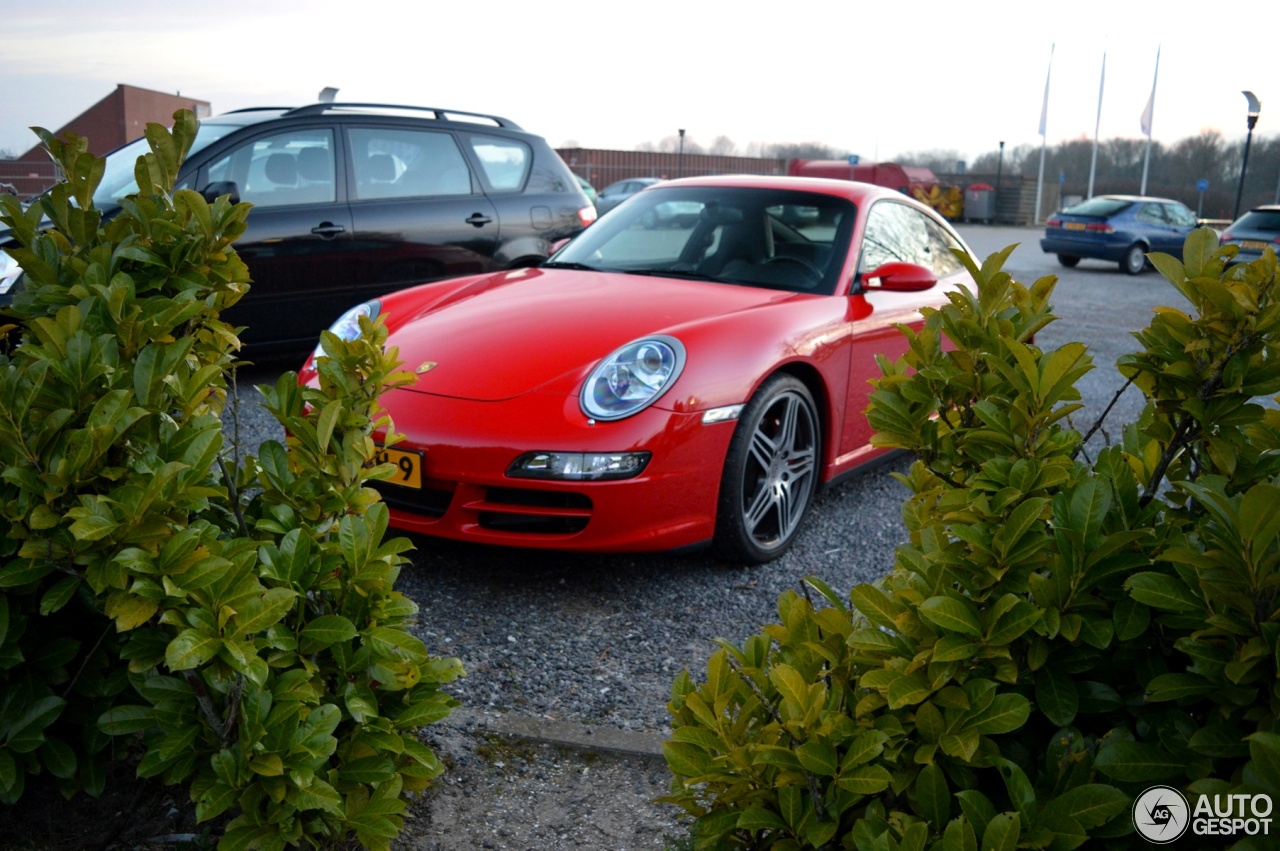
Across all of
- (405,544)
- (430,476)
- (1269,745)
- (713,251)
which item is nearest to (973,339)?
(1269,745)

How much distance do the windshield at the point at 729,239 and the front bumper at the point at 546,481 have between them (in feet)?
3.71

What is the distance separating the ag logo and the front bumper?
2145 millimetres

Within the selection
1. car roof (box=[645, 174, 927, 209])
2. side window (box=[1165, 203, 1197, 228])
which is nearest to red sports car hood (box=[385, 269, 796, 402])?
car roof (box=[645, 174, 927, 209])

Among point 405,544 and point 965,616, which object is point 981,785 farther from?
point 405,544

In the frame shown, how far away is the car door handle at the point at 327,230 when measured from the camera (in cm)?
650

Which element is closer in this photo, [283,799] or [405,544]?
[283,799]

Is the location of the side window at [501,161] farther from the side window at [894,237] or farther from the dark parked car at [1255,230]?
the dark parked car at [1255,230]

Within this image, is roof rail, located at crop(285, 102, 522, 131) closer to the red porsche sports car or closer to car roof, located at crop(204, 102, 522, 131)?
car roof, located at crop(204, 102, 522, 131)

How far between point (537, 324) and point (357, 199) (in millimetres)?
3517

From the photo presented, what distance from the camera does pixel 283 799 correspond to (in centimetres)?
177

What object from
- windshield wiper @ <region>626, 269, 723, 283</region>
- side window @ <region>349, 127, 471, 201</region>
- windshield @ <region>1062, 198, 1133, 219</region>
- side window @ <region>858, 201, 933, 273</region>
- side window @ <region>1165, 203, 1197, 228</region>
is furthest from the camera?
side window @ <region>1165, 203, 1197, 228</region>

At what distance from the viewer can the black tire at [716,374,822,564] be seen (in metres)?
3.57

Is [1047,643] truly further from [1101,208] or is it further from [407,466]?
[1101,208]

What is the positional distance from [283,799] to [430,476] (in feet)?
5.47
